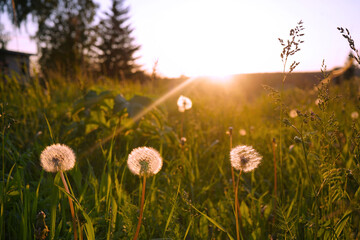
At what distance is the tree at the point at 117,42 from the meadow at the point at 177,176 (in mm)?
39370

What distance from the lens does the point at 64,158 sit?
3.35ft

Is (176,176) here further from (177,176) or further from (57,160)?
(57,160)

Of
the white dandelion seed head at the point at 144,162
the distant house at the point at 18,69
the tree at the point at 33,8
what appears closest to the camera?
the white dandelion seed head at the point at 144,162

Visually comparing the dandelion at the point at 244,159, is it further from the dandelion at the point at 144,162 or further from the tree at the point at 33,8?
the tree at the point at 33,8

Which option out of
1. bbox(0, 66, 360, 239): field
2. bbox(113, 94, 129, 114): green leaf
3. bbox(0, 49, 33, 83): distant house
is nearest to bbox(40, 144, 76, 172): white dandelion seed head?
bbox(0, 66, 360, 239): field

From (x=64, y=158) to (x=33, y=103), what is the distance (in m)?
2.91

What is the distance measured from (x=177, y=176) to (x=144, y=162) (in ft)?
2.72

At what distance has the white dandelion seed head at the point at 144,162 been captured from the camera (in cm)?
96

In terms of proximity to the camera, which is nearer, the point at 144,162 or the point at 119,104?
the point at 144,162

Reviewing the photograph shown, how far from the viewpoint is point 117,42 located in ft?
142

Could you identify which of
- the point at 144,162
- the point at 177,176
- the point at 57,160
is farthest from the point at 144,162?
the point at 177,176

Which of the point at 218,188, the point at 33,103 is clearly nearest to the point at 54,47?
the point at 33,103

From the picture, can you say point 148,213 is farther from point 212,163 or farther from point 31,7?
point 31,7

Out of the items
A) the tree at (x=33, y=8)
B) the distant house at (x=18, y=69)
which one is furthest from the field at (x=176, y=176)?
the tree at (x=33, y=8)
